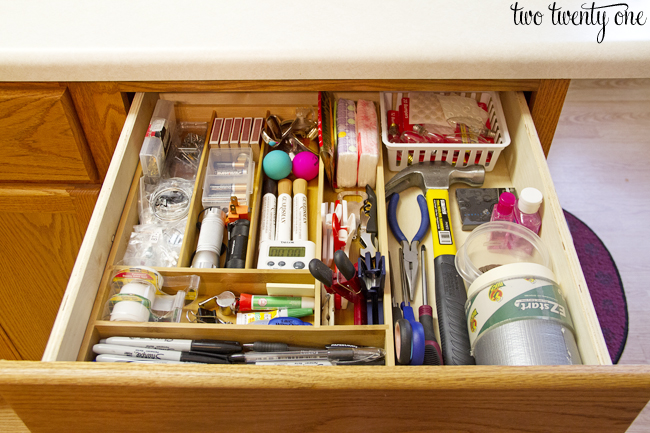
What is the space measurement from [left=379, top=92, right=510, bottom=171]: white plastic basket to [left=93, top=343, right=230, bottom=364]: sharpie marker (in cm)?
48

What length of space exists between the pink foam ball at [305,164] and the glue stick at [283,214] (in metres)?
0.03

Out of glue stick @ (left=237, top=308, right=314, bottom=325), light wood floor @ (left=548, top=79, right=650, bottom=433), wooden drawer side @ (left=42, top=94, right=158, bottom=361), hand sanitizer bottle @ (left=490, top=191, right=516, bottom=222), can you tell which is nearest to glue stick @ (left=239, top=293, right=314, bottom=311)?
glue stick @ (left=237, top=308, right=314, bottom=325)

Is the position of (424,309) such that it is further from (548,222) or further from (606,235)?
(606,235)

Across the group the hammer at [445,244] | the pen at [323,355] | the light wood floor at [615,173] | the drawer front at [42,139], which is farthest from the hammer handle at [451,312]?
the light wood floor at [615,173]

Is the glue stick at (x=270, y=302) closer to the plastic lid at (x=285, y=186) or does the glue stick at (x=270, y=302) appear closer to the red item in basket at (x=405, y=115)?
the plastic lid at (x=285, y=186)

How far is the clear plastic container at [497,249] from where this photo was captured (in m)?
0.81

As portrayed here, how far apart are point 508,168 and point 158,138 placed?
0.66 metres

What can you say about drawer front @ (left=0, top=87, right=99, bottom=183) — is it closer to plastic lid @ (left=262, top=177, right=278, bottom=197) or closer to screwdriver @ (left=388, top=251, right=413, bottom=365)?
plastic lid @ (left=262, top=177, right=278, bottom=197)

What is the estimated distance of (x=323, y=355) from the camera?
0.76 metres

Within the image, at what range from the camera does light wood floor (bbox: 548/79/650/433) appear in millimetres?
1560

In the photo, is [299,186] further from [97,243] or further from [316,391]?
[316,391]

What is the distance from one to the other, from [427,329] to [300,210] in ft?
1.05

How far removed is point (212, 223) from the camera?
893 millimetres

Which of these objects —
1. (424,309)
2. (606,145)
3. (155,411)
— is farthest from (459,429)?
(606,145)
